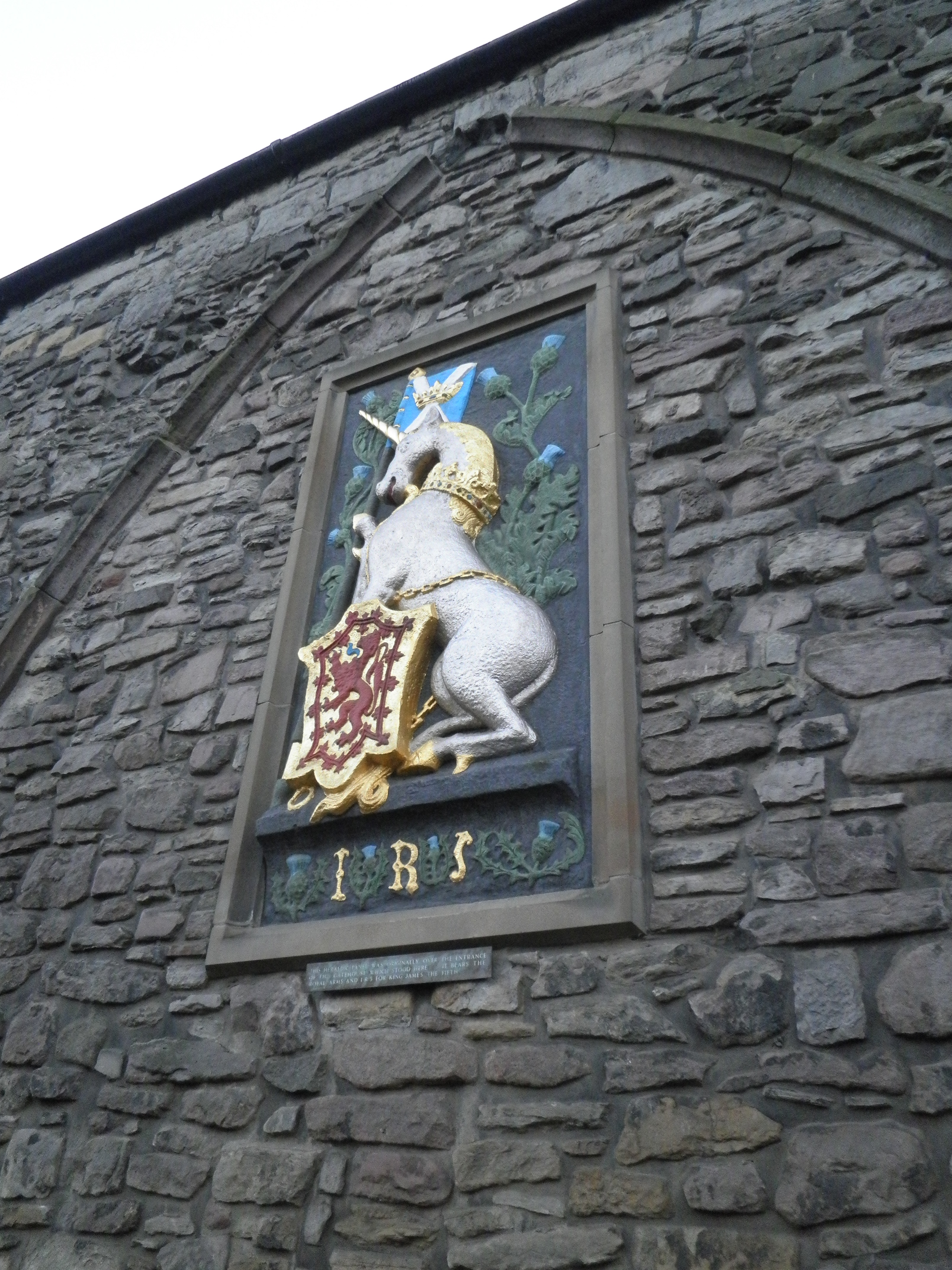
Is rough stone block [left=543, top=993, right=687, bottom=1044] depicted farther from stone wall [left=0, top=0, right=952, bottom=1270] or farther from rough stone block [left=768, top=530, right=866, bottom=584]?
rough stone block [left=768, top=530, right=866, bottom=584]

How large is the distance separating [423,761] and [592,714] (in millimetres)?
562

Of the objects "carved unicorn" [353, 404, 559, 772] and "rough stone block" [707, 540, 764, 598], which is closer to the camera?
"rough stone block" [707, 540, 764, 598]

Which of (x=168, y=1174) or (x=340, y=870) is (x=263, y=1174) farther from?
(x=340, y=870)

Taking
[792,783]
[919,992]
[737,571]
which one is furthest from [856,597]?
[919,992]

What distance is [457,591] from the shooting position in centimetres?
362

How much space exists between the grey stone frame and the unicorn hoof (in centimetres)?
44

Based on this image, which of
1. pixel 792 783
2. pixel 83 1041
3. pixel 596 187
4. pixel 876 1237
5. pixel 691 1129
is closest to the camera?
pixel 876 1237

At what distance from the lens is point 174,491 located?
5.13 m

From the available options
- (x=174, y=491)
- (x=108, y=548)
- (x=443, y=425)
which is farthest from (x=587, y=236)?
(x=108, y=548)

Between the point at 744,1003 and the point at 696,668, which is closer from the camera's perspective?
the point at 744,1003

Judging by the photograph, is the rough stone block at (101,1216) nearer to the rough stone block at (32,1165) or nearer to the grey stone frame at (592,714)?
the rough stone block at (32,1165)

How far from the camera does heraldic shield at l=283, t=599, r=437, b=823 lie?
345 centimetres

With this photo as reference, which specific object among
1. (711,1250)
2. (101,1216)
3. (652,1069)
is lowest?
(711,1250)

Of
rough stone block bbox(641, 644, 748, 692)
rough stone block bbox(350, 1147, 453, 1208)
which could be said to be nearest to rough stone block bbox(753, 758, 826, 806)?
rough stone block bbox(641, 644, 748, 692)
